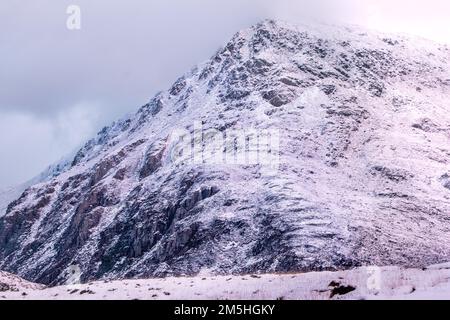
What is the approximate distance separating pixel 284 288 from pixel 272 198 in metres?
106

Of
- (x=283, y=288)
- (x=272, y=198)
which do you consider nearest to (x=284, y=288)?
(x=283, y=288)

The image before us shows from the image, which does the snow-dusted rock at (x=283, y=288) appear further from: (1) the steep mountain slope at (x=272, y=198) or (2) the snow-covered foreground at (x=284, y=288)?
(1) the steep mountain slope at (x=272, y=198)

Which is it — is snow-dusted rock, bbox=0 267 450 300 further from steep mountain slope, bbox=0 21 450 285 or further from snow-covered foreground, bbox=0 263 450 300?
steep mountain slope, bbox=0 21 450 285

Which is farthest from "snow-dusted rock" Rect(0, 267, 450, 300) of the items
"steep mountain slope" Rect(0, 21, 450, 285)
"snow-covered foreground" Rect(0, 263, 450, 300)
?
"steep mountain slope" Rect(0, 21, 450, 285)

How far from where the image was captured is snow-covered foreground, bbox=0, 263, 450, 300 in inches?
949

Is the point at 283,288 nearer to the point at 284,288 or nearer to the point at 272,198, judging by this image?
the point at 284,288

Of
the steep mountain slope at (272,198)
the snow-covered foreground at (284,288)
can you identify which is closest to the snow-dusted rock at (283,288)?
the snow-covered foreground at (284,288)

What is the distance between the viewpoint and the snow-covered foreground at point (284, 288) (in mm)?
24094

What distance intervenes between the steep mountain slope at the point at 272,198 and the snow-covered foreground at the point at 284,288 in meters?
74.9

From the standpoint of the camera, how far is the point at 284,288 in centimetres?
2823
